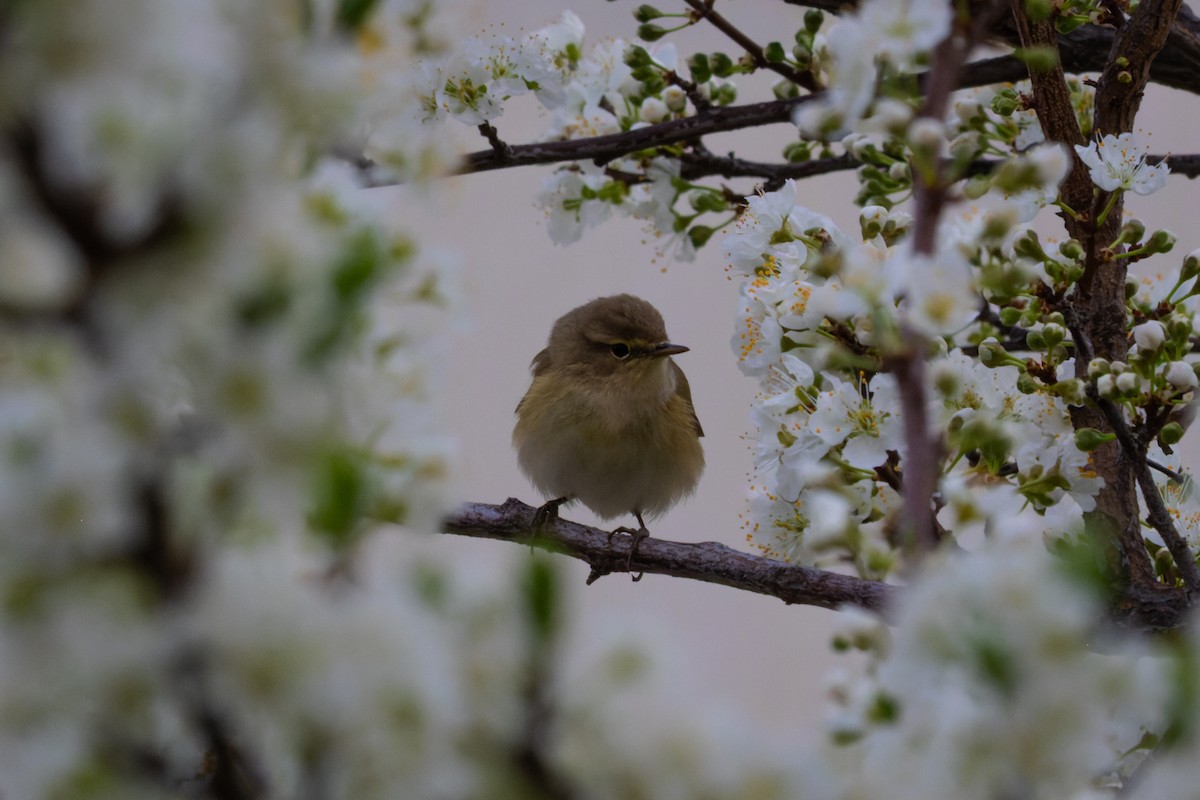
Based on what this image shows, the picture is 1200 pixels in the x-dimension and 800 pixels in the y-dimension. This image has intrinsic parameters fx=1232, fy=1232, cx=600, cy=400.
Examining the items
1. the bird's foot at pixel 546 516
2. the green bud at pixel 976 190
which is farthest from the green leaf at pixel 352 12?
the bird's foot at pixel 546 516

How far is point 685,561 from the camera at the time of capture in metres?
1.27

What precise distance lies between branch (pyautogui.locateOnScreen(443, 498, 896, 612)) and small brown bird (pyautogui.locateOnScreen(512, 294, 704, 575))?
50 cm

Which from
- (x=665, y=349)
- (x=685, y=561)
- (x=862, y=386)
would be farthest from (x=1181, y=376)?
(x=665, y=349)

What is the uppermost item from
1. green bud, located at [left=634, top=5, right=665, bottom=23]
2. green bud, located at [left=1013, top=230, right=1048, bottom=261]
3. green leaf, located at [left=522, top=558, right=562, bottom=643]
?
green bud, located at [left=634, top=5, right=665, bottom=23]

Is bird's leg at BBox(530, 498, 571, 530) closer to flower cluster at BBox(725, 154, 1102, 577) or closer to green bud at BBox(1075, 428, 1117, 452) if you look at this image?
flower cluster at BBox(725, 154, 1102, 577)

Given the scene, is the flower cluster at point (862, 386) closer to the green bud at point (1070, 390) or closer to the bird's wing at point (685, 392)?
the green bud at point (1070, 390)

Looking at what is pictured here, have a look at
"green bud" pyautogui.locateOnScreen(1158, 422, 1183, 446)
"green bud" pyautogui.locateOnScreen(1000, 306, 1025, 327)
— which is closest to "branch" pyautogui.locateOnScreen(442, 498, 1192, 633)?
"green bud" pyautogui.locateOnScreen(1158, 422, 1183, 446)

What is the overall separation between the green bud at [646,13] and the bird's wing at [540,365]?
0.89 metres

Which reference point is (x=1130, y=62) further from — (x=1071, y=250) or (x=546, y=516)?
(x=546, y=516)

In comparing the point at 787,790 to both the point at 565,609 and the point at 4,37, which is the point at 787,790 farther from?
the point at 4,37

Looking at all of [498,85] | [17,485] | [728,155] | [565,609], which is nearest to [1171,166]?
[728,155]

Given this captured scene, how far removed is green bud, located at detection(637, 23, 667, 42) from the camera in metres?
1.39

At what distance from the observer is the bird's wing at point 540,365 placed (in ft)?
7.37

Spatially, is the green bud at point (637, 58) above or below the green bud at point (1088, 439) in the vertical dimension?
above
